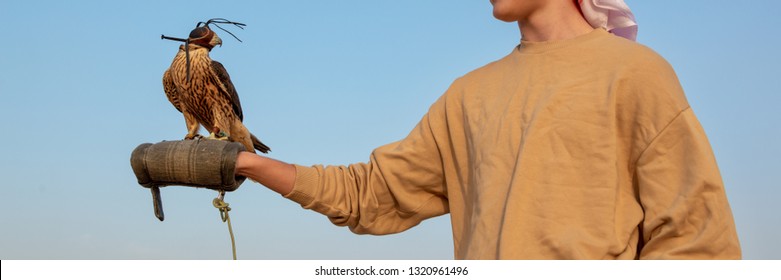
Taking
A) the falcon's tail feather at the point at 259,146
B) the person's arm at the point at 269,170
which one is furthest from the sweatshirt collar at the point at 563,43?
the falcon's tail feather at the point at 259,146

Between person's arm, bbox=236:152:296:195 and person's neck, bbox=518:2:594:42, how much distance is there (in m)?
1.01

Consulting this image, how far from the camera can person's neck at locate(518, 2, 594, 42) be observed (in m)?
2.91

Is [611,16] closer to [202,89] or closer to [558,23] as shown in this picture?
[558,23]

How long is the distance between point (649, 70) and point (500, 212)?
2.15 ft

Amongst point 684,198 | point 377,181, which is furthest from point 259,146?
point 684,198

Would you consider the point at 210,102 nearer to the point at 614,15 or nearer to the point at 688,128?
the point at 614,15

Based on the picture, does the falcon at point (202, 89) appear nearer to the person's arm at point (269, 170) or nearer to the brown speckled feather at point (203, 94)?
the brown speckled feather at point (203, 94)

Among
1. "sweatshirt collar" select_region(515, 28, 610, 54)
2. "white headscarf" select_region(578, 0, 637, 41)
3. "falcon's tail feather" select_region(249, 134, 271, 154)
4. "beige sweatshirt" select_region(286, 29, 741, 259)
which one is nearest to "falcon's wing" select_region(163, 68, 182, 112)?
"falcon's tail feather" select_region(249, 134, 271, 154)

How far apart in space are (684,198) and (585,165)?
1.03 feet

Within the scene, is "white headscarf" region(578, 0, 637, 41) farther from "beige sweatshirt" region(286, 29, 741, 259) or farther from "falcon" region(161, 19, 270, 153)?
"falcon" region(161, 19, 270, 153)

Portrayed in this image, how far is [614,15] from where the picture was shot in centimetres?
297

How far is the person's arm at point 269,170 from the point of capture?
299 centimetres

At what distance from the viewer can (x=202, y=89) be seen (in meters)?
3.78
